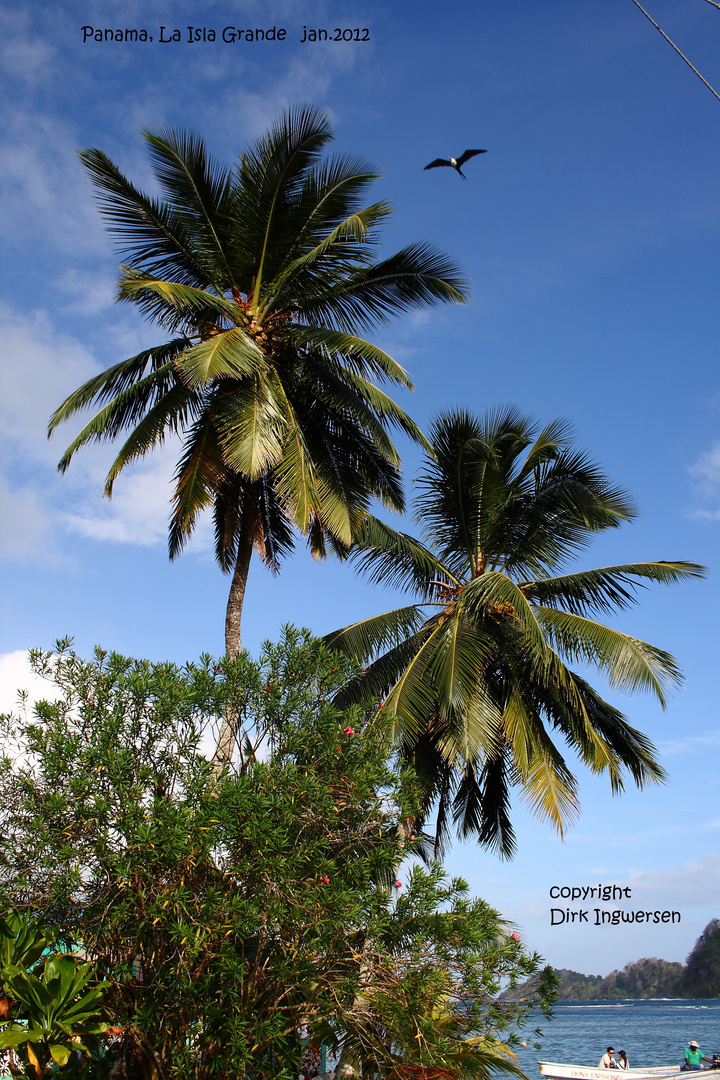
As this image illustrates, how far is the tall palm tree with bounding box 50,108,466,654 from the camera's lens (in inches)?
452

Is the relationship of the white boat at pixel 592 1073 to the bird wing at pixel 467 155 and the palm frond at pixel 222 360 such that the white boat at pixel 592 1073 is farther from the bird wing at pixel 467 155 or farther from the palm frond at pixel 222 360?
the bird wing at pixel 467 155

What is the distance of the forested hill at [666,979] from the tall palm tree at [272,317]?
9617cm

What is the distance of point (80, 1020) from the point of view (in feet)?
20.8

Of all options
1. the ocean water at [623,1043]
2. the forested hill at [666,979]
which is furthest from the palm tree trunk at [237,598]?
the forested hill at [666,979]

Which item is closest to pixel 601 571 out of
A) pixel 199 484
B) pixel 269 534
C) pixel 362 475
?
pixel 362 475

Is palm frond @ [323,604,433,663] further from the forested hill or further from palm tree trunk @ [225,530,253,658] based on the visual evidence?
the forested hill

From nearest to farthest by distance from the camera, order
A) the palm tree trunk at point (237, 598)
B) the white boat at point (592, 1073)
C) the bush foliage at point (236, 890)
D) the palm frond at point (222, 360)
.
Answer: the bush foliage at point (236, 890) < the palm frond at point (222, 360) < the palm tree trunk at point (237, 598) < the white boat at point (592, 1073)

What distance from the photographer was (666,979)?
4715 inches

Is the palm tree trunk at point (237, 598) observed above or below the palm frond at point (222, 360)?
below

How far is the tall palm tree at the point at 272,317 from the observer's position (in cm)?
1148

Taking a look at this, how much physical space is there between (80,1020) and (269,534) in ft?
26.9

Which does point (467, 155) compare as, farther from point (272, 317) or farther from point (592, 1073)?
point (592, 1073)

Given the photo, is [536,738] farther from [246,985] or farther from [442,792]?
[246,985]

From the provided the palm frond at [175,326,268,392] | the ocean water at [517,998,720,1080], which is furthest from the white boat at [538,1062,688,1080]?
the palm frond at [175,326,268,392]
